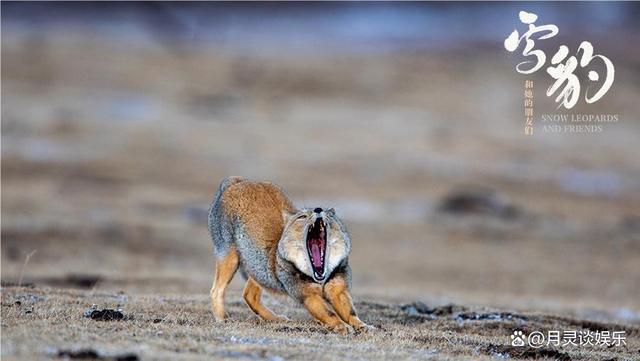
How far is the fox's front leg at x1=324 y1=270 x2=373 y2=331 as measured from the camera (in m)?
12.9

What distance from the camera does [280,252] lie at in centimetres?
1305

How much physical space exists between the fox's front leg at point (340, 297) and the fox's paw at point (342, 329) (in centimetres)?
28

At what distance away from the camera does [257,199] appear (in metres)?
14.1

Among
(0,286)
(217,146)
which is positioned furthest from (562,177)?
(0,286)

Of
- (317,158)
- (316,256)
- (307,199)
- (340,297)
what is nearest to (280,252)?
(316,256)

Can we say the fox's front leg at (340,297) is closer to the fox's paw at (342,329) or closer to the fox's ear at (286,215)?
the fox's paw at (342,329)

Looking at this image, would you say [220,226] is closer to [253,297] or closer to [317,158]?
[253,297]

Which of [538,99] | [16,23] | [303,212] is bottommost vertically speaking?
[303,212]

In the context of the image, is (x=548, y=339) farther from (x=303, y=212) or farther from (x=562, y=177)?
(x=562, y=177)

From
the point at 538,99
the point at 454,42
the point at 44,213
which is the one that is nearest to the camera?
the point at 44,213

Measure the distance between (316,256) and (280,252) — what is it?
562mm

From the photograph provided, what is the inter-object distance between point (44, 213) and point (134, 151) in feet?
59.8

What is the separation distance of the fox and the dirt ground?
397mm

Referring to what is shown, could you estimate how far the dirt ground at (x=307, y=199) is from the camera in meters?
12.7
